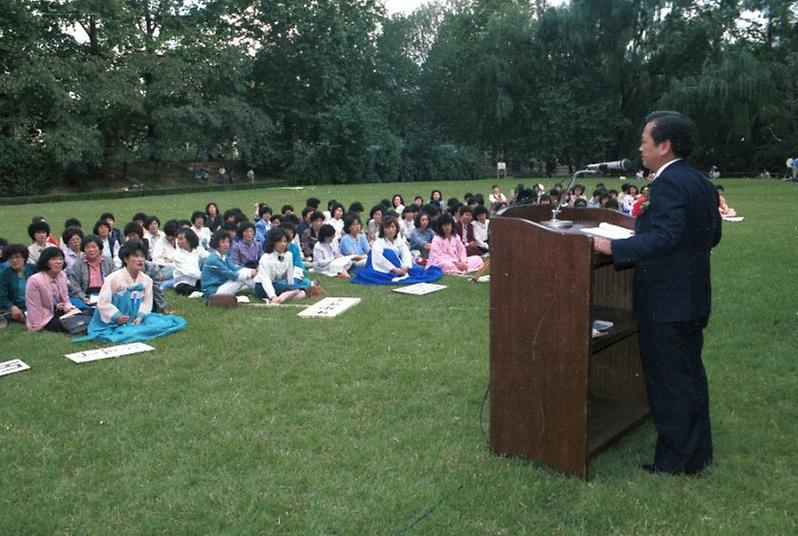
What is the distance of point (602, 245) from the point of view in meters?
3.55

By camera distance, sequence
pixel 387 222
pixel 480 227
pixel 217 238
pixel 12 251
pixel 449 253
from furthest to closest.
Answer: pixel 480 227
pixel 449 253
pixel 387 222
pixel 217 238
pixel 12 251

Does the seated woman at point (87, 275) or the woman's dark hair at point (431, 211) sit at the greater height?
the woman's dark hair at point (431, 211)

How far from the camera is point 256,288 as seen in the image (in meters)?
9.08

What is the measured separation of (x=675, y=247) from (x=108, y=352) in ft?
17.1

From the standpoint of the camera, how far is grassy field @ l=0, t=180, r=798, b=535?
11.5ft

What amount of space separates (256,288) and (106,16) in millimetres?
29970

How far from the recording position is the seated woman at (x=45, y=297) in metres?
7.51

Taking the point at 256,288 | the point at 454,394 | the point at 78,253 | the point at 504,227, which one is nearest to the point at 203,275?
the point at 256,288

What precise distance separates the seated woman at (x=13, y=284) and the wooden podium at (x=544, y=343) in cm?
640

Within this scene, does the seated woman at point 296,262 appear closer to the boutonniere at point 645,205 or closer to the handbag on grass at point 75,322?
the handbag on grass at point 75,322

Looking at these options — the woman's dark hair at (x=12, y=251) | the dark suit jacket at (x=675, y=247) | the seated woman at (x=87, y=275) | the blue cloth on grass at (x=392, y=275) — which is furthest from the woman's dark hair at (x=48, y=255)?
the dark suit jacket at (x=675, y=247)

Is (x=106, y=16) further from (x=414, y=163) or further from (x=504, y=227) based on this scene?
(x=504, y=227)

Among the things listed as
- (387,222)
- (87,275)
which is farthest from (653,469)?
(87,275)

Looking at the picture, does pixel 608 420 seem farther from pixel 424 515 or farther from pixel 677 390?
pixel 424 515
